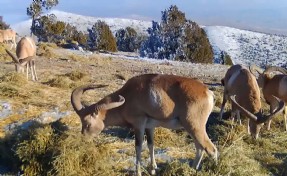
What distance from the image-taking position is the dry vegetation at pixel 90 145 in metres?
9.19

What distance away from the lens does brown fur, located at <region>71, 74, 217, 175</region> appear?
9.54 m

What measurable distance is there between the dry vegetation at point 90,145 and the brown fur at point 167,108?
1.87ft

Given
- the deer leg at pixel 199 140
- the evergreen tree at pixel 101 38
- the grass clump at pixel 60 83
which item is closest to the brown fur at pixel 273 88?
the deer leg at pixel 199 140

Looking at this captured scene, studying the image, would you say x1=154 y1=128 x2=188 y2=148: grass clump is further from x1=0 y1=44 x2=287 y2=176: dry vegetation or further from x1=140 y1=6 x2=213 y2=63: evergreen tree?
x1=140 y1=6 x2=213 y2=63: evergreen tree

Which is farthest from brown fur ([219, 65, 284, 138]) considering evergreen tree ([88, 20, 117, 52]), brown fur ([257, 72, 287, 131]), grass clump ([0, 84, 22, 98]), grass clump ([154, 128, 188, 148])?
evergreen tree ([88, 20, 117, 52])

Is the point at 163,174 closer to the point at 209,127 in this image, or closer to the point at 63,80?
the point at 209,127

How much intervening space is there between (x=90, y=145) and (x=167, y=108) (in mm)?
1673

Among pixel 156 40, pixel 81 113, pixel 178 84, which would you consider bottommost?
pixel 156 40

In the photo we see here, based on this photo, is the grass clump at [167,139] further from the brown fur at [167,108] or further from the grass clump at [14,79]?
the grass clump at [14,79]

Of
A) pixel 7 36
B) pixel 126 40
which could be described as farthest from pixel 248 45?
pixel 7 36

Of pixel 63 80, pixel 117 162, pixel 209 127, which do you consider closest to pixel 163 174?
pixel 117 162

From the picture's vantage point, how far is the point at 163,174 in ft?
31.3

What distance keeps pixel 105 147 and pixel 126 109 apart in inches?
34.7

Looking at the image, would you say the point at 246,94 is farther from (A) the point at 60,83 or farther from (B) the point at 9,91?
(B) the point at 9,91
